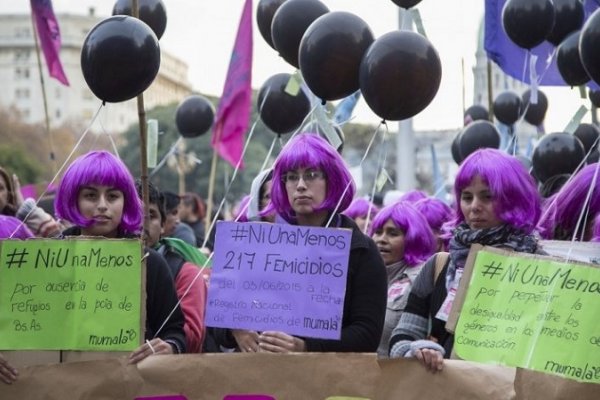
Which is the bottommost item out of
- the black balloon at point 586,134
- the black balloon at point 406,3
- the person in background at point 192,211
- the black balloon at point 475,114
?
the person in background at point 192,211

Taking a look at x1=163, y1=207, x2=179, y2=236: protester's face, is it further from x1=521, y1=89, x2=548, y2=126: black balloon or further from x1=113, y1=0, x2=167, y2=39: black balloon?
x1=521, y1=89, x2=548, y2=126: black balloon

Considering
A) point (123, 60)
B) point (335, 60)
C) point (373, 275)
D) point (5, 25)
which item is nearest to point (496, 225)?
point (373, 275)

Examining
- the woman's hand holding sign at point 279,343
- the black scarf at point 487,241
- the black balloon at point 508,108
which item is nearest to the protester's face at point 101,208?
the woman's hand holding sign at point 279,343

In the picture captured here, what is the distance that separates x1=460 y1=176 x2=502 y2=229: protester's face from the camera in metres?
4.07

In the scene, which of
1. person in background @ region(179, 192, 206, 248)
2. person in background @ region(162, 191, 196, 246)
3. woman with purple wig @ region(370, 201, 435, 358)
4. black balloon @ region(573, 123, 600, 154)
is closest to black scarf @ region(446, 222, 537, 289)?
woman with purple wig @ region(370, 201, 435, 358)

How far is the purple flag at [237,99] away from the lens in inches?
316

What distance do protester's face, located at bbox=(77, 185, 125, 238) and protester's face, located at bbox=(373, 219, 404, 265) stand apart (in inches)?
65.2

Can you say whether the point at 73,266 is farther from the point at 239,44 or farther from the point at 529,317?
the point at 239,44

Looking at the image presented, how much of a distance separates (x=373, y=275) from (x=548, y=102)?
22.0ft

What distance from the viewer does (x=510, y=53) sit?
7.68 metres

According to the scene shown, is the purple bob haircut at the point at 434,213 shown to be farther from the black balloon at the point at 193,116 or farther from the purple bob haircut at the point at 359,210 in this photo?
the black balloon at the point at 193,116

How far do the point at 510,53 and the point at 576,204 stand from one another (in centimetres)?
365

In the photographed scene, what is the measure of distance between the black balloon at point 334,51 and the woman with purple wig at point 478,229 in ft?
3.40

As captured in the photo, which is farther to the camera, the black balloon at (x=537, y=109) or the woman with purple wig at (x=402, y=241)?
the black balloon at (x=537, y=109)
